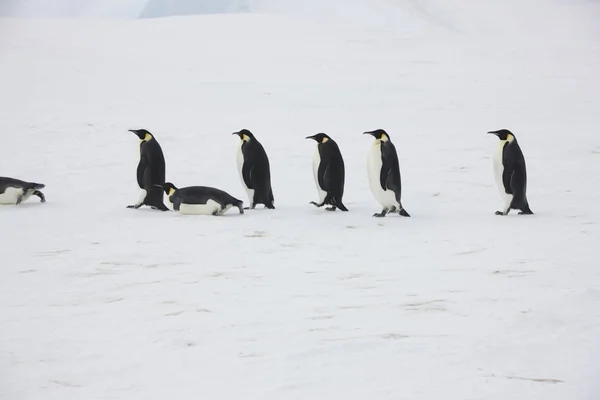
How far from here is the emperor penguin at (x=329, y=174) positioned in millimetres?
7359

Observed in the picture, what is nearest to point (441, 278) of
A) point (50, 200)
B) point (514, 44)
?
point (50, 200)

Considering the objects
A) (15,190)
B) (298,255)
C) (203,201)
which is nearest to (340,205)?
(203,201)

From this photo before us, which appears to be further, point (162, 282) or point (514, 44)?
point (514, 44)

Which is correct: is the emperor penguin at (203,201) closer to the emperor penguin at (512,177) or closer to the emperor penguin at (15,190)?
the emperor penguin at (15,190)

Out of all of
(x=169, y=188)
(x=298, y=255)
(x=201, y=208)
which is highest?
(x=169, y=188)

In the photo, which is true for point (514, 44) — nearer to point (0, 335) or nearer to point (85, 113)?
point (85, 113)

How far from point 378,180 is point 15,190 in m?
3.07

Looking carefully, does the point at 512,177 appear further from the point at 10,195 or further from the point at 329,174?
the point at 10,195

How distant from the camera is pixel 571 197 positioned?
8141 mm

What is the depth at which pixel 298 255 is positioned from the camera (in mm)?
5395

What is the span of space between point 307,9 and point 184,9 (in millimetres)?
5136

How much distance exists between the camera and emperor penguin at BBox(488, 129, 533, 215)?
279 inches

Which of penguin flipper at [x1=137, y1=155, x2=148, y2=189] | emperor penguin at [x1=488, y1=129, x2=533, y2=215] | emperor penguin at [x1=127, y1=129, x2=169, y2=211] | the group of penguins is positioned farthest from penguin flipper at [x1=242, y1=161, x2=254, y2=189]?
emperor penguin at [x1=488, y1=129, x2=533, y2=215]

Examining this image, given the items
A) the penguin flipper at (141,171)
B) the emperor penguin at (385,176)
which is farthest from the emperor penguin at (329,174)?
the penguin flipper at (141,171)
